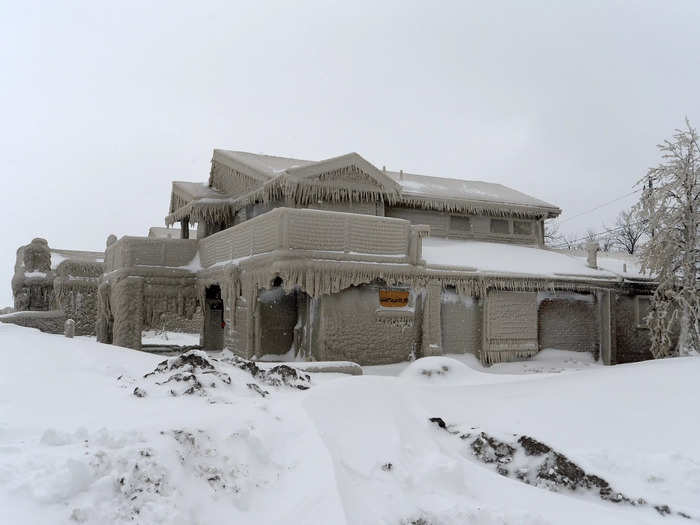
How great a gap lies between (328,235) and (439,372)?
4.86 metres

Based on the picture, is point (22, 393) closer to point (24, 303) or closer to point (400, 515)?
point (400, 515)

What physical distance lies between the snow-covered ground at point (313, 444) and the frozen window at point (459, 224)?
447 inches

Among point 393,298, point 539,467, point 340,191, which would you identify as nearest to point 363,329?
point 393,298

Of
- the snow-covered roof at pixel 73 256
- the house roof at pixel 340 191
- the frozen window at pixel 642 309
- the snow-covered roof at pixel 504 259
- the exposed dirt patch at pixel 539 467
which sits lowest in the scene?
the exposed dirt patch at pixel 539 467

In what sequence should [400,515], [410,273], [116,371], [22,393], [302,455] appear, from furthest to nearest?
[410,273] < [116,371] < [22,393] < [302,455] < [400,515]

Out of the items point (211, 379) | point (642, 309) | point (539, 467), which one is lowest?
point (539, 467)

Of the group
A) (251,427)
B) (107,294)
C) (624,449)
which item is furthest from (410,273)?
(107,294)

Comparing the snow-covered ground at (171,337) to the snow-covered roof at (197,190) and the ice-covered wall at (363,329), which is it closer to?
the snow-covered roof at (197,190)

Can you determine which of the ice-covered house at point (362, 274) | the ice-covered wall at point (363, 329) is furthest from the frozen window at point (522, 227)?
the ice-covered wall at point (363, 329)

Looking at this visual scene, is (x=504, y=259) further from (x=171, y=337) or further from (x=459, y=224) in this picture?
(x=171, y=337)

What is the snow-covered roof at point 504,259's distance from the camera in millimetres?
18234

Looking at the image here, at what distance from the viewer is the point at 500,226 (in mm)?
22672

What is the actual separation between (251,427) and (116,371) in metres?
4.66

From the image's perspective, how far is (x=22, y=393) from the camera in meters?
7.43
